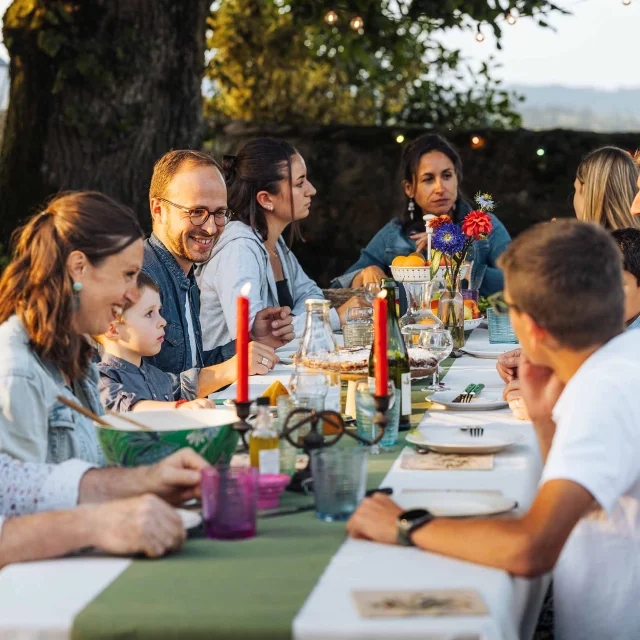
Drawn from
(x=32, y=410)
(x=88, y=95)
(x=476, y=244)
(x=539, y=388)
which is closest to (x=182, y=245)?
(x=32, y=410)

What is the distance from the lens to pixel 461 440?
225 centimetres

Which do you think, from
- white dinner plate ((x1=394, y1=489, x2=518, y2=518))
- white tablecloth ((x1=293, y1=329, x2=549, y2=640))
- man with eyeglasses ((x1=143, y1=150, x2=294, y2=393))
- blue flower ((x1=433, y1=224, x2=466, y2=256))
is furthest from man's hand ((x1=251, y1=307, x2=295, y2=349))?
white dinner plate ((x1=394, y1=489, x2=518, y2=518))

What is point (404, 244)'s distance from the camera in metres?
5.93

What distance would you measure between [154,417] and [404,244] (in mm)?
3941

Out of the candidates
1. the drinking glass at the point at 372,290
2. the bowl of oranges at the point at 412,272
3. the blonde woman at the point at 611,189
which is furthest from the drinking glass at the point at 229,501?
the blonde woman at the point at 611,189

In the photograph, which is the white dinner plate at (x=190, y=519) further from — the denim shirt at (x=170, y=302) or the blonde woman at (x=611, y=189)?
the blonde woman at (x=611, y=189)

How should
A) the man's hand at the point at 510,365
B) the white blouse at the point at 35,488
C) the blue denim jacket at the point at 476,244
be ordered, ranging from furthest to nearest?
the blue denim jacket at the point at 476,244
the man's hand at the point at 510,365
the white blouse at the point at 35,488

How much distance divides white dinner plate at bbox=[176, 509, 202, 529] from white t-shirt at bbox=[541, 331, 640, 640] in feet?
1.84

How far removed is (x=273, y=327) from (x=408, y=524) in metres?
2.09

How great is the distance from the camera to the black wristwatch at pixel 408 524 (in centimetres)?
163

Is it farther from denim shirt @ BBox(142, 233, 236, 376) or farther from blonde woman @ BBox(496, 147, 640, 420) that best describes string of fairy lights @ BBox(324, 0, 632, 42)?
denim shirt @ BBox(142, 233, 236, 376)

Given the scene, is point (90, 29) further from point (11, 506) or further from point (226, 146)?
point (11, 506)

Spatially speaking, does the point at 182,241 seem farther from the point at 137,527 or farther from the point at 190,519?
the point at 137,527

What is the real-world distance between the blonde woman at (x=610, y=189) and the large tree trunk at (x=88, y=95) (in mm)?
3421
